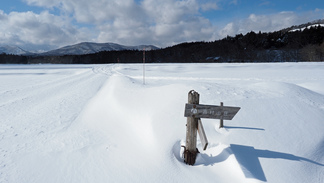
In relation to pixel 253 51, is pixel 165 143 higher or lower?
lower

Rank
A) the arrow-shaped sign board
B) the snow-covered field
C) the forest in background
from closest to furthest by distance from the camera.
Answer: the arrow-shaped sign board
the snow-covered field
the forest in background

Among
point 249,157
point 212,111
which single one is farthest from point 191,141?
point 249,157

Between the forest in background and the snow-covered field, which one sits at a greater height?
the forest in background

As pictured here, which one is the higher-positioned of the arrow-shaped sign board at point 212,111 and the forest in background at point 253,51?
the forest in background at point 253,51

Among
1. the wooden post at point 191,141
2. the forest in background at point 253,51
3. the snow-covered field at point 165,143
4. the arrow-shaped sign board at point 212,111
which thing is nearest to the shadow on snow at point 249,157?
the snow-covered field at point 165,143

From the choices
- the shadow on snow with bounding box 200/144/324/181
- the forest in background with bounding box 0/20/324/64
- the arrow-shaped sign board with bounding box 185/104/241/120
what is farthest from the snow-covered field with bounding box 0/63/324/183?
the forest in background with bounding box 0/20/324/64

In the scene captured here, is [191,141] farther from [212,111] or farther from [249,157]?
[249,157]

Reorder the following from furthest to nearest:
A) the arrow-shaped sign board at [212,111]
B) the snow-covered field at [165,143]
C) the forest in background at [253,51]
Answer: the forest in background at [253,51], the snow-covered field at [165,143], the arrow-shaped sign board at [212,111]

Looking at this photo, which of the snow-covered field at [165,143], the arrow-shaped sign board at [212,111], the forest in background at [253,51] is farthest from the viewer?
the forest in background at [253,51]

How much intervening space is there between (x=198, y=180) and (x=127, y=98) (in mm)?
5037

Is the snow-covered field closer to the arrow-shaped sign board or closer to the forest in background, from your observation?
the arrow-shaped sign board

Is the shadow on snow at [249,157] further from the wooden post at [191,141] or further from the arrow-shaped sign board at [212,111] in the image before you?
the arrow-shaped sign board at [212,111]

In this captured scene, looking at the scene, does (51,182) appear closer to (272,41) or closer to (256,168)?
(256,168)

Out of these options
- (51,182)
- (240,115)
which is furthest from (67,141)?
(240,115)
